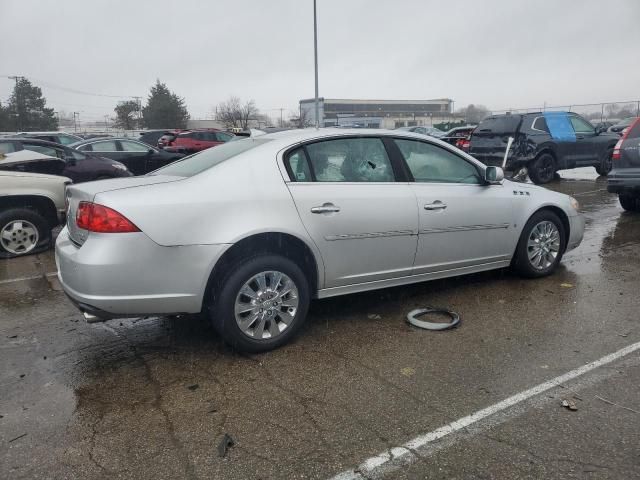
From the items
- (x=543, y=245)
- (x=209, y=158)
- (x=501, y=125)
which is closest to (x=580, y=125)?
(x=501, y=125)

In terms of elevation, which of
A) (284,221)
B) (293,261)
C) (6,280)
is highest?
(284,221)

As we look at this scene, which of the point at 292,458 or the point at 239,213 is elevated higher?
the point at 239,213

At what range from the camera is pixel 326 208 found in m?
3.82

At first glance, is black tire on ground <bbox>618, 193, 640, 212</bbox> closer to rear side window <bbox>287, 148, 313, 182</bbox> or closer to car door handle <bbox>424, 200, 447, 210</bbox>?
car door handle <bbox>424, 200, 447, 210</bbox>

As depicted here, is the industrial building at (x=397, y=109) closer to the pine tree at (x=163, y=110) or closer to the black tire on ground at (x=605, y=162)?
the pine tree at (x=163, y=110)

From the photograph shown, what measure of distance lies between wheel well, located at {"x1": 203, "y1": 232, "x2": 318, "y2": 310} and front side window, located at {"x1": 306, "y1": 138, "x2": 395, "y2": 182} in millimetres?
548

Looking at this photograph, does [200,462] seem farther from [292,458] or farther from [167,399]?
[167,399]

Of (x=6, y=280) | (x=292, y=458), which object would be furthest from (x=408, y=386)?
(x=6, y=280)

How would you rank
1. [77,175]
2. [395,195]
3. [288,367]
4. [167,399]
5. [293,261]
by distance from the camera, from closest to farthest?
[167,399]
[288,367]
[293,261]
[395,195]
[77,175]

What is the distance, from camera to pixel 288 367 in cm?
349

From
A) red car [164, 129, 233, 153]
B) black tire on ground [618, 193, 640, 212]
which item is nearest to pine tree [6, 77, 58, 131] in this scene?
red car [164, 129, 233, 153]

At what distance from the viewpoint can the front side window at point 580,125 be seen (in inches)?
513

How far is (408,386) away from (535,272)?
2.66 meters

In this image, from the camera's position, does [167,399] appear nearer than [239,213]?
Yes
